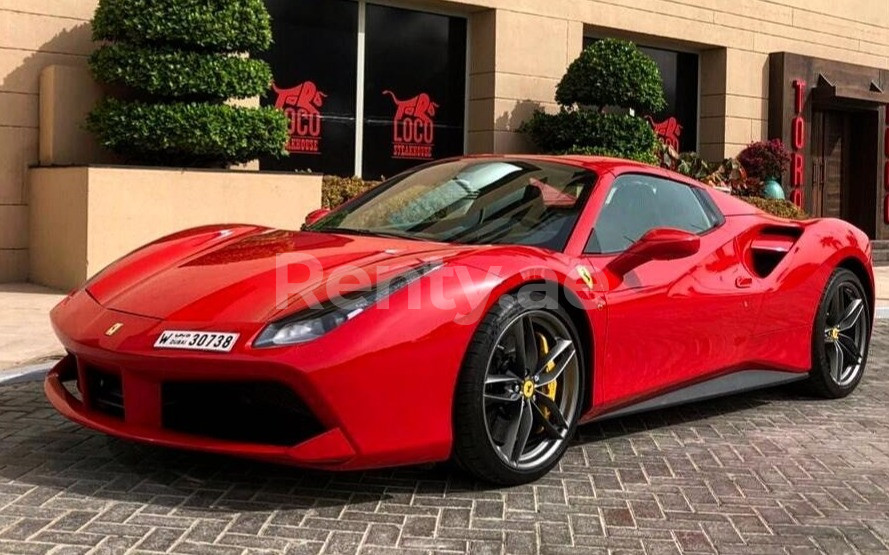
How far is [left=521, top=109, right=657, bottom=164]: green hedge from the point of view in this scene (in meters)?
12.6

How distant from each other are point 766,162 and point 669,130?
1.75m

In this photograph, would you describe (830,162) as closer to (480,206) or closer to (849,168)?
(849,168)

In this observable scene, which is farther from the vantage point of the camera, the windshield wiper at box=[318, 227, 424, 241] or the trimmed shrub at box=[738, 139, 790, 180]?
the trimmed shrub at box=[738, 139, 790, 180]

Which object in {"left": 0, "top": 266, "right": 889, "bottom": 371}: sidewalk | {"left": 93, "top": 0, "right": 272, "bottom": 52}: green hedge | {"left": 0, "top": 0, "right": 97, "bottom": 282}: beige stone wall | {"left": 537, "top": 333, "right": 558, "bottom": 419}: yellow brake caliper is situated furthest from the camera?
{"left": 0, "top": 0, "right": 97, "bottom": 282}: beige stone wall

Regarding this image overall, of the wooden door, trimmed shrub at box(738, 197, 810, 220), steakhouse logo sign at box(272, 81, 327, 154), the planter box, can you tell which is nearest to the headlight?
the planter box

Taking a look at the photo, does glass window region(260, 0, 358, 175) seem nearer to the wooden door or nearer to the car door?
the car door

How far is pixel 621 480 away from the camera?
3783mm

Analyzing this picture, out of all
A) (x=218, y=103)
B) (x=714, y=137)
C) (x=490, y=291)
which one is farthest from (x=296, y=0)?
(x=490, y=291)

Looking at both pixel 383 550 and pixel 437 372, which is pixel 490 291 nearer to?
pixel 437 372

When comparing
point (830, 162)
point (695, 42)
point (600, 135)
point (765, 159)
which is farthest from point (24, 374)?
point (830, 162)

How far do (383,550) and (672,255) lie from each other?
1857 mm

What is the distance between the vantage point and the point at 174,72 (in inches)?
360

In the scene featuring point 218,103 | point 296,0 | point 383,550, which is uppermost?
point 296,0

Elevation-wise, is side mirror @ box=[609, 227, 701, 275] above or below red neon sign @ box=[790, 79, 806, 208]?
below
